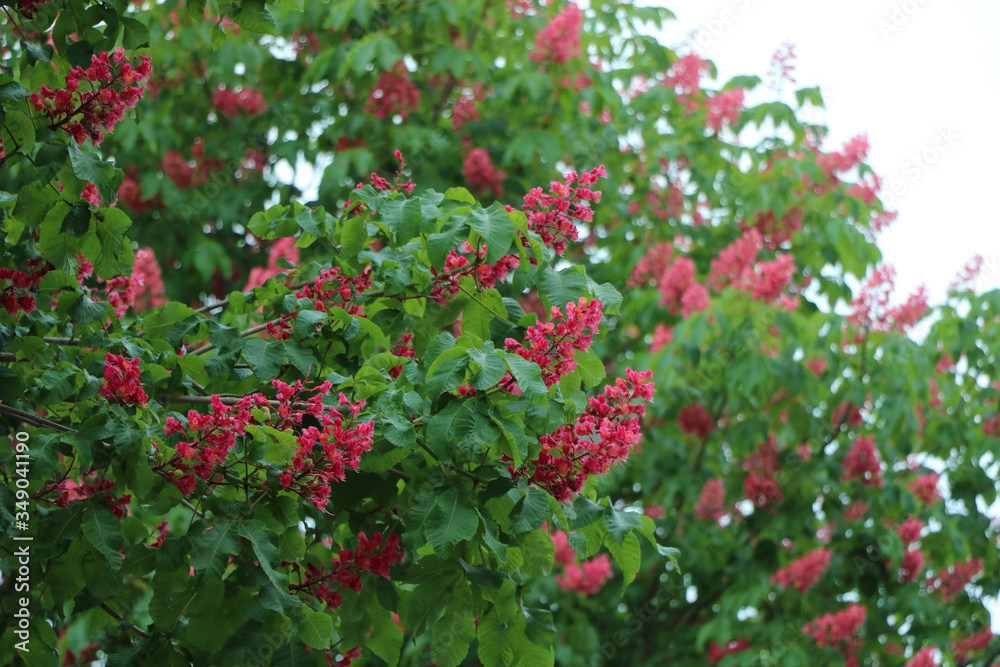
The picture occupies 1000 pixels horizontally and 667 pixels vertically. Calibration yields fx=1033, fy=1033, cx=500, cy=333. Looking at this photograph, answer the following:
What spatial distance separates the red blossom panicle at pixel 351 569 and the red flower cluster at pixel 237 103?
449 centimetres

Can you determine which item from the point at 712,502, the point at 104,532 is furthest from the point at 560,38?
the point at 104,532

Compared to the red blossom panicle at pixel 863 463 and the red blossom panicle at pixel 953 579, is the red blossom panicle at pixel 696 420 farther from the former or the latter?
the red blossom panicle at pixel 953 579

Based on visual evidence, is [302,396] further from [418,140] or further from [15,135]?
[418,140]

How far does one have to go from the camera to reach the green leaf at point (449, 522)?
253 cm

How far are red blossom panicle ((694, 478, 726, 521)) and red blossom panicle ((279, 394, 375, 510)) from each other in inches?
177

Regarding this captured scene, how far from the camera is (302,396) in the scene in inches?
121

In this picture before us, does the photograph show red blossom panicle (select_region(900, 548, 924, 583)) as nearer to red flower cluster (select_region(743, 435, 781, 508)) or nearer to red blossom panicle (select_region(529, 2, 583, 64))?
red flower cluster (select_region(743, 435, 781, 508))

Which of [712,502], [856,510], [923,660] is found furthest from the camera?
[712,502]

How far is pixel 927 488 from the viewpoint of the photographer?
21.0 ft

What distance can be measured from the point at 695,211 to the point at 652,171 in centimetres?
50

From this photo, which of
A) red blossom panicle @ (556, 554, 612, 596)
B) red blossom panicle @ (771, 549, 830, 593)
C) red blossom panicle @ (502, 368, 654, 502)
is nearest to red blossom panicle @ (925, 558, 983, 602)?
red blossom panicle @ (771, 549, 830, 593)

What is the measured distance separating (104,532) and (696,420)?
15.4ft

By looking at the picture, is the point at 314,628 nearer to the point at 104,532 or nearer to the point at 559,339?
the point at 104,532

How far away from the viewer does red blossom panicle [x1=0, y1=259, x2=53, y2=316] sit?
9.60 ft
